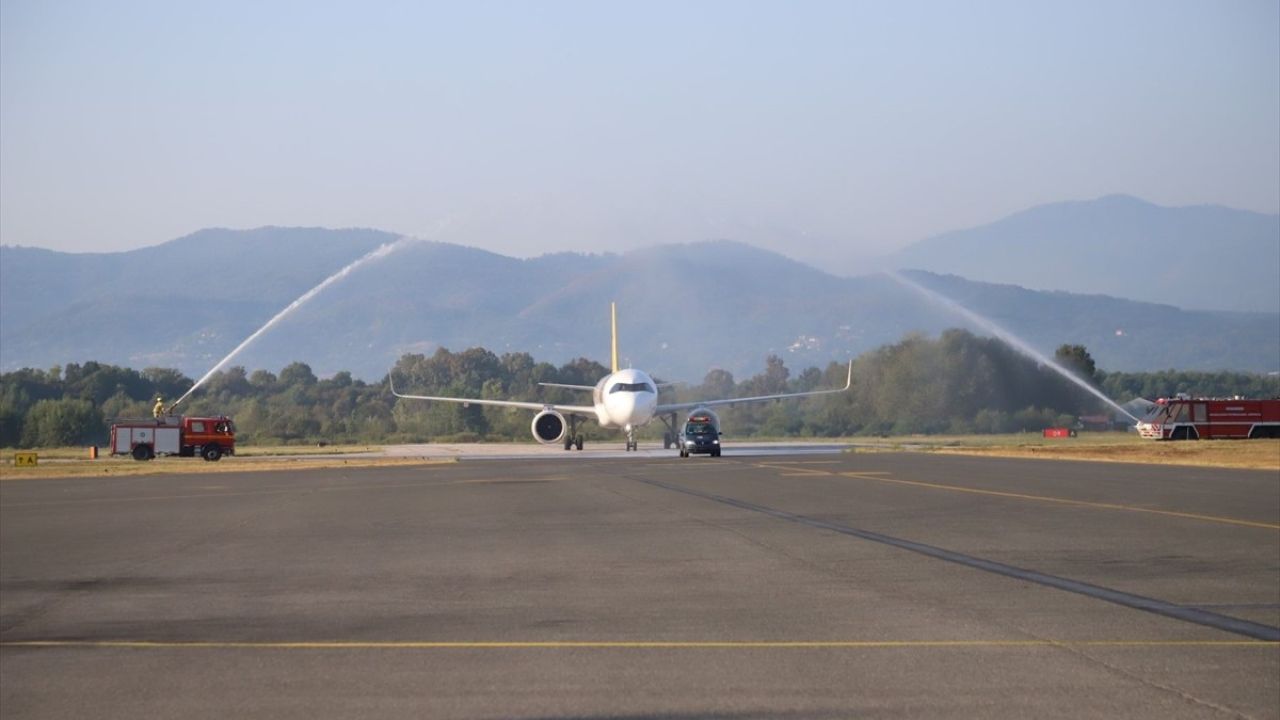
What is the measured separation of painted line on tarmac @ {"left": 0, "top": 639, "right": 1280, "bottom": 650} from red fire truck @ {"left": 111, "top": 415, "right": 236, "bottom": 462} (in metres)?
50.6

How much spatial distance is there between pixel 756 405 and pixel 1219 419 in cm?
4580

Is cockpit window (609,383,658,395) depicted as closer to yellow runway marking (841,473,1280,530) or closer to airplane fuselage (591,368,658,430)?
airplane fuselage (591,368,658,430)

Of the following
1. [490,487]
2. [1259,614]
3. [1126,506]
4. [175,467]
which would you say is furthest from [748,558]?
[175,467]

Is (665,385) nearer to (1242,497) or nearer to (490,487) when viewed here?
(490,487)

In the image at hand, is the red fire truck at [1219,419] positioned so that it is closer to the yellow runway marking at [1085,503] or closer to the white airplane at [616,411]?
the white airplane at [616,411]

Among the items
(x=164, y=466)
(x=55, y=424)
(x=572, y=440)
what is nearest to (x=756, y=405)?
(x=572, y=440)

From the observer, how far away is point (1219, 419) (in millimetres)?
60781

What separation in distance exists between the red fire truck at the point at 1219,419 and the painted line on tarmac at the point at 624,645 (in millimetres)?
52629

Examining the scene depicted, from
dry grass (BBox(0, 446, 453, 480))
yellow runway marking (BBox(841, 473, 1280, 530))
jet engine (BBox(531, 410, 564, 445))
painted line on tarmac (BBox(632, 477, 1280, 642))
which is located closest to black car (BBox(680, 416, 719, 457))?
dry grass (BBox(0, 446, 453, 480))

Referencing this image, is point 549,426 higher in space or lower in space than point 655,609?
higher

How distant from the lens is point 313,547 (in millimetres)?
20641

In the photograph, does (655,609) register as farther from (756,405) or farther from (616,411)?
(756,405)

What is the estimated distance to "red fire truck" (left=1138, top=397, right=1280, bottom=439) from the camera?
6019cm

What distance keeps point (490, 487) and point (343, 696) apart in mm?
26115
